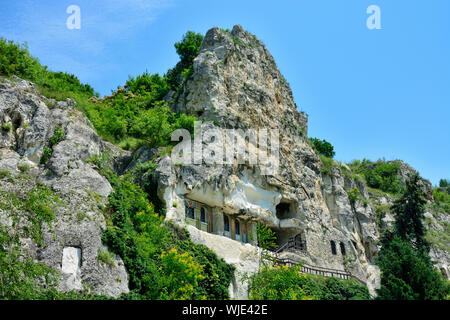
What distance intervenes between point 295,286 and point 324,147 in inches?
1518

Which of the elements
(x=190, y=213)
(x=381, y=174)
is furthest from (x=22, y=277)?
(x=381, y=174)

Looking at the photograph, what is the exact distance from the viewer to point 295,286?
24.7 metres

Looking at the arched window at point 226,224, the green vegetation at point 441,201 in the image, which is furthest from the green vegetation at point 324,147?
the arched window at point 226,224

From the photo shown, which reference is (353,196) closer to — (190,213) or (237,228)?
(237,228)

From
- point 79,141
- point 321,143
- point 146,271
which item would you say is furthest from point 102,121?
point 321,143

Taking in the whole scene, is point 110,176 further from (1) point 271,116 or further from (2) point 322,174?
(2) point 322,174

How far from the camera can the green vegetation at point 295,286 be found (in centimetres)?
2279

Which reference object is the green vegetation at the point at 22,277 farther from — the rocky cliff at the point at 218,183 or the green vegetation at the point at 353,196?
the green vegetation at the point at 353,196

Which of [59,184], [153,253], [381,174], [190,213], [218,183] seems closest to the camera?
[59,184]

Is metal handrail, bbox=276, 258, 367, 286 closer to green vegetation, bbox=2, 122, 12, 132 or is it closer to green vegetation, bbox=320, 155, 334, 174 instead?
green vegetation, bbox=320, 155, 334, 174

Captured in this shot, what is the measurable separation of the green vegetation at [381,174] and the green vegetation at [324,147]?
13.3 ft

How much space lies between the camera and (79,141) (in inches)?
1033

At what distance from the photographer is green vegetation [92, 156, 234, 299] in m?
22.0
